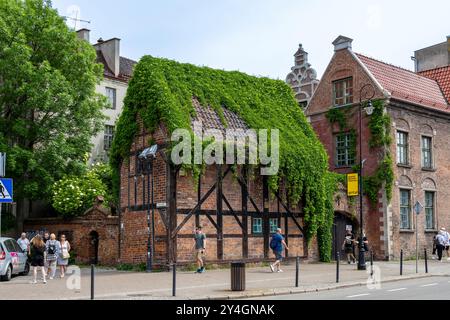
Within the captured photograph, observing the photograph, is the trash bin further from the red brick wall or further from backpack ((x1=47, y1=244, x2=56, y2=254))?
the red brick wall

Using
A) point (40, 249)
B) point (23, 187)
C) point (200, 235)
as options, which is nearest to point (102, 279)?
point (40, 249)

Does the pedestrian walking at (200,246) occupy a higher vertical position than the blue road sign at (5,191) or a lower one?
lower

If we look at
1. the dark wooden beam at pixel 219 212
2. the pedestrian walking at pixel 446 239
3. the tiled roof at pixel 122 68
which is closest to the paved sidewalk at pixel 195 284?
the dark wooden beam at pixel 219 212

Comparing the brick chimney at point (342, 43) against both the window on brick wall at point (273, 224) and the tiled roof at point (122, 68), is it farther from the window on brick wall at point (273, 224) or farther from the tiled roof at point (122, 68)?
the tiled roof at point (122, 68)

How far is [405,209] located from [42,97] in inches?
764

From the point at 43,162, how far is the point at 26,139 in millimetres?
1955

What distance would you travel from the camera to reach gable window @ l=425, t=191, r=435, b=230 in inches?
1364

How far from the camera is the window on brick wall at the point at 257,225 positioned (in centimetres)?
2672

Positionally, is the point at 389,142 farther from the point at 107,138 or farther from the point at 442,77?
the point at 107,138

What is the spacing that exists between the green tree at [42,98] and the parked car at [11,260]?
30.1 feet

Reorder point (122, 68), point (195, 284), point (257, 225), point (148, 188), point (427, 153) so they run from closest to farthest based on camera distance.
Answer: point (195, 284)
point (148, 188)
point (257, 225)
point (427, 153)
point (122, 68)

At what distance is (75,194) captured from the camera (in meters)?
31.3

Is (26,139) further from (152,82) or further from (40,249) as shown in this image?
(40,249)

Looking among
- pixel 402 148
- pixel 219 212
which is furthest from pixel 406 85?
pixel 219 212
